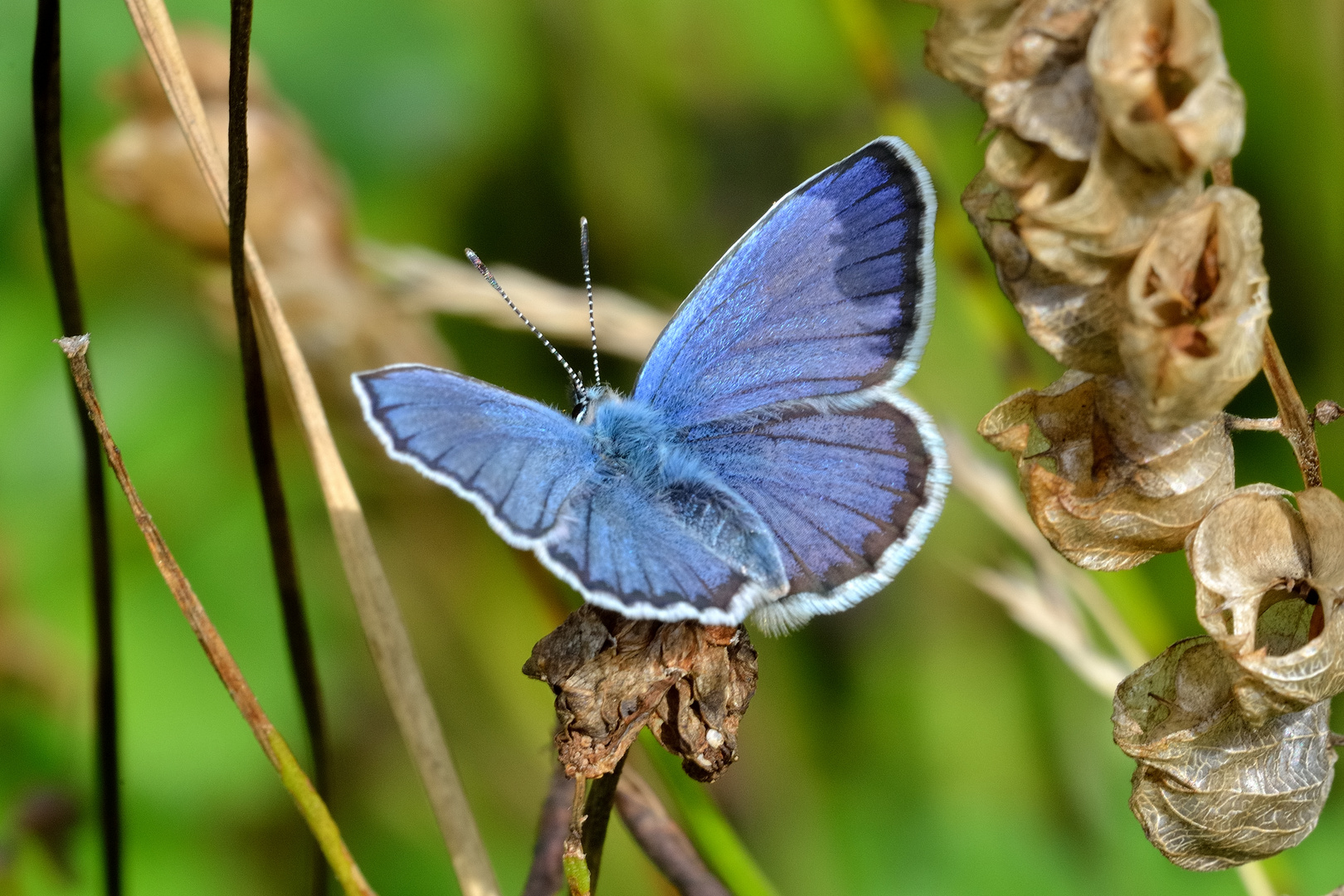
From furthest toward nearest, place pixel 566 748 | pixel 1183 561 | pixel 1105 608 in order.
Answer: pixel 1183 561 < pixel 1105 608 < pixel 566 748

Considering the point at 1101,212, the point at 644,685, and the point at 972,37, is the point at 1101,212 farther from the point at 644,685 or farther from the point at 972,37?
the point at 644,685

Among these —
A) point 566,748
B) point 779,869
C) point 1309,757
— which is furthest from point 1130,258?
point 779,869

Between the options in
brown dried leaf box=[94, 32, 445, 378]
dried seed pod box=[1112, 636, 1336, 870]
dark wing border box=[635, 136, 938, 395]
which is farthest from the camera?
brown dried leaf box=[94, 32, 445, 378]

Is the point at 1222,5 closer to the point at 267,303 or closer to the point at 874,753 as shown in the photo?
the point at 874,753

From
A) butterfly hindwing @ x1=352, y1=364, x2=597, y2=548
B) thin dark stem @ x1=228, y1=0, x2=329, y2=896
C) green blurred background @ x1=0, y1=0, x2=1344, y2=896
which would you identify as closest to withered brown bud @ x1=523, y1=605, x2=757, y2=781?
butterfly hindwing @ x1=352, y1=364, x2=597, y2=548

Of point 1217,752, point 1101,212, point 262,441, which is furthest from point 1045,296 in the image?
point 262,441

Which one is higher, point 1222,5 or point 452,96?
point 452,96

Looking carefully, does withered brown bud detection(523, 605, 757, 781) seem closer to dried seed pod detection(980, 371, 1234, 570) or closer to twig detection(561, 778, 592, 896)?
twig detection(561, 778, 592, 896)

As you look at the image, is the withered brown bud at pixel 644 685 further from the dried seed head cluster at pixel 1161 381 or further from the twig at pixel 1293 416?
the twig at pixel 1293 416
